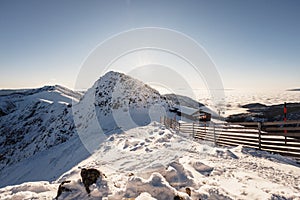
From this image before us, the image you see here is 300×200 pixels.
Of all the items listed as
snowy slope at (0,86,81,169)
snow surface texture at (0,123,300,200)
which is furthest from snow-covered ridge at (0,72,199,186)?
snow surface texture at (0,123,300,200)

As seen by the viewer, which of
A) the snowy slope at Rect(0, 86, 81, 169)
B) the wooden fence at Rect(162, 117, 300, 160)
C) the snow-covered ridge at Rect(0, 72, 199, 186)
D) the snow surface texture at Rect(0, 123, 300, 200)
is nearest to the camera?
the snow surface texture at Rect(0, 123, 300, 200)

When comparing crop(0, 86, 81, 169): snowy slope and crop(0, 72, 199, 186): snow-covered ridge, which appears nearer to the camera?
crop(0, 72, 199, 186): snow-covered ridge

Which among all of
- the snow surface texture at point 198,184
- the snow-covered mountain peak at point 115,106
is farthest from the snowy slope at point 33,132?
the snow surface texture at point 198,184

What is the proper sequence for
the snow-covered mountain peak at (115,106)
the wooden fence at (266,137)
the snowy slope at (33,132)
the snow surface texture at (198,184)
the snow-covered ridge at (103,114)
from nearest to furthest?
1. the snow surface texture at (198,184)
2. the wooden fence at (266,137)
3. the snow-covered mountain peak at (115,106)
4. the snow-covered ridge at (103,114)
5. the snowy slope at (33,132)

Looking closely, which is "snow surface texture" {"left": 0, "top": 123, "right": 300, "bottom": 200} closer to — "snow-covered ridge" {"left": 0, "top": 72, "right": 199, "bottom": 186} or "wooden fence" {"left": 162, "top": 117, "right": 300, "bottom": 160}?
"wooden fence" {"left": 162, "top": 117, "right": 300, "bottom": 160}

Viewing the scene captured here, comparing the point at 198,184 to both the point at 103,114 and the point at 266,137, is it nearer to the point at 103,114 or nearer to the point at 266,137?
the point at 266,137

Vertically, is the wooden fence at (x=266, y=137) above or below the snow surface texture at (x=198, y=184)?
above

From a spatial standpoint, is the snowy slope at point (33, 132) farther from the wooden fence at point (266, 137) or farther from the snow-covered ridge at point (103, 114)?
the wooden fence at point (266, 137)

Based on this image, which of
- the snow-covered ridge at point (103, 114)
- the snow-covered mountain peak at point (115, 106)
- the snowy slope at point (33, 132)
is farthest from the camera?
the snowy slope at point (33, 132)

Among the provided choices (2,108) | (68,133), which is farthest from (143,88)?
(2,108)

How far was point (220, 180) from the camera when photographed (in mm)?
5863

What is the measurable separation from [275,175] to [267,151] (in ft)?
10.9

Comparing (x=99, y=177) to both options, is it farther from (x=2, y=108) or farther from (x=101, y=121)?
(x=2, y=108)

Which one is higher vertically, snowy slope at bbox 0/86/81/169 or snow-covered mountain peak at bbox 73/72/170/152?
snow-covered mountain peak at bbox 73/72/170/152
